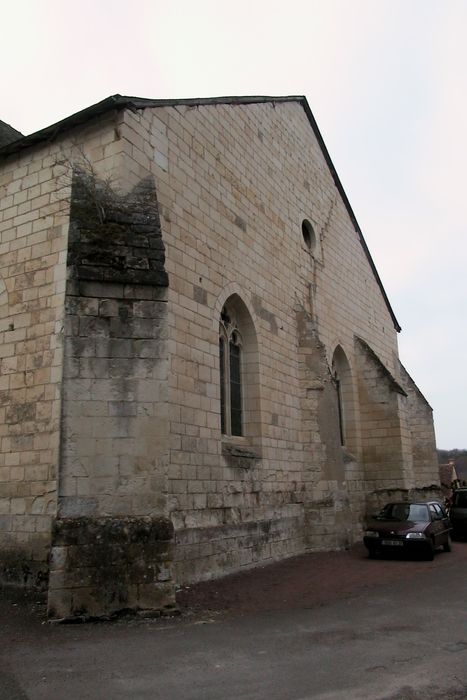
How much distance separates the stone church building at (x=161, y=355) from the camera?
674 centimetres

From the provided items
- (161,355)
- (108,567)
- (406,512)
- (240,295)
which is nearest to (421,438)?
(406,512)

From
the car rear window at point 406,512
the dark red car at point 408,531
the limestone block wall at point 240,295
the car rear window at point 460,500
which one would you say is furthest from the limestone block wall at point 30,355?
the car rear window at point 460,500

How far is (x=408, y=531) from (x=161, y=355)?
732 cm

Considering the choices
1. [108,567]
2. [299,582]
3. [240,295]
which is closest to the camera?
[108,567]

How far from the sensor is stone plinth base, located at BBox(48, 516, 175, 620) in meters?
6.21

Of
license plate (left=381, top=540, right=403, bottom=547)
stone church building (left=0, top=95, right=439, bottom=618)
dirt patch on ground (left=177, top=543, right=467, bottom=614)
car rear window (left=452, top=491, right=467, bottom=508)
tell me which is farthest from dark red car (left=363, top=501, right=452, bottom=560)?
car rear window (left=452, top=491, right=467, bottom=508)

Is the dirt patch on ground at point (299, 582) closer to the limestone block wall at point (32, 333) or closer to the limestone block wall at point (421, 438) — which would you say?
the limestone block wall at point (32, 333)

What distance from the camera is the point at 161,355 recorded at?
712 cm

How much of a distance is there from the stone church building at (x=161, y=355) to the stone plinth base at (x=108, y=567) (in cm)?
2

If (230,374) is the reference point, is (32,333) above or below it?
above

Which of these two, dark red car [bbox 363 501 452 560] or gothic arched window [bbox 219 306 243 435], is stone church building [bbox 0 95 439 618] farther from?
dark red car [bbox 363 501 452 560]

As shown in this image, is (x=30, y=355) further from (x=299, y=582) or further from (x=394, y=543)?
(x=394, y=543)

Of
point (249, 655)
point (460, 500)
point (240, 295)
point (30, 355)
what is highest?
point (240, 295)

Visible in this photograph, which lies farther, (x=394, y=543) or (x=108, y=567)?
(x=394, y=543)
